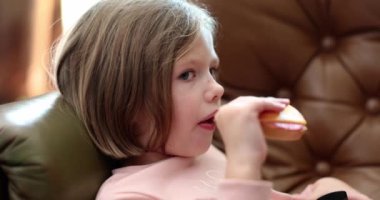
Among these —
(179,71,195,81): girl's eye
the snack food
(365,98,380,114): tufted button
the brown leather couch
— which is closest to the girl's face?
(179,71,195,81): girl's eye

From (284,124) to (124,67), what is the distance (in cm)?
26

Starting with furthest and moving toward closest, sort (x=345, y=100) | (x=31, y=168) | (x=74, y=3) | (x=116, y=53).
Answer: (x=74, y=3) → (x=345, y=100) → (x=116, y=53) → (x=31, y=168)

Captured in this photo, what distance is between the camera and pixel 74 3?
1418mm

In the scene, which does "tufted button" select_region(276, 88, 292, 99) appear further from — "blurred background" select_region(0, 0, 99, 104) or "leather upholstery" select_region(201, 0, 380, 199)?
"blurred background" select_region(0, 0, 99, 104)

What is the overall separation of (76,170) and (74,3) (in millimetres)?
629

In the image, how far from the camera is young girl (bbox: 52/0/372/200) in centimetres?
94

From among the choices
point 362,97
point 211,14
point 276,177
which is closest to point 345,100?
point 362,97

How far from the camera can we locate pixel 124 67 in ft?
3.08

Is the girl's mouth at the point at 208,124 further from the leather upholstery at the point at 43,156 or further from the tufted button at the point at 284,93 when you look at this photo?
the tufted button at the point at 284,93

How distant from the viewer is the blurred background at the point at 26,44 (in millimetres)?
1181

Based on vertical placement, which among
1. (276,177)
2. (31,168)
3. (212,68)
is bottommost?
(276,177)

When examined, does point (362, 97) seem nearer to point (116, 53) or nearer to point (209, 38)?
point (209, 38)

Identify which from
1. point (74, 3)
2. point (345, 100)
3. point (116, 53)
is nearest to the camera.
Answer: point (116, 53)

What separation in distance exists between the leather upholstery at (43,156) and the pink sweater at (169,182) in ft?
0.13
